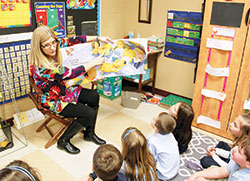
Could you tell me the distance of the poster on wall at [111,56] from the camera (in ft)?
8.77

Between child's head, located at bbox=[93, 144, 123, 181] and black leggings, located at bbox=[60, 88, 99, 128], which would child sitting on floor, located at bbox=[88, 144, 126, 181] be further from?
black leggings, located at bbox=[60, 88, 99, 128]

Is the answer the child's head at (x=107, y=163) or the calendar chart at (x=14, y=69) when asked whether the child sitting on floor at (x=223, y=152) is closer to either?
the child's head at (x=107, y=163)

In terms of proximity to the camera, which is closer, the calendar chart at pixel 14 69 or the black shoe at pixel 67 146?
the black shoe at pixel 67 146

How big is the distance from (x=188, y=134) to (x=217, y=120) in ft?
2.33

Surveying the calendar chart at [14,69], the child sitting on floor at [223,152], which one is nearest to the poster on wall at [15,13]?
the calendar chart at [14,69]

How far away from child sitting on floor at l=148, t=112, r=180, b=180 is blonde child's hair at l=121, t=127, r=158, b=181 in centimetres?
35

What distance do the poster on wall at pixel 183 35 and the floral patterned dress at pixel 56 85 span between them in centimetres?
168

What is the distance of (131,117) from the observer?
323 centimetres

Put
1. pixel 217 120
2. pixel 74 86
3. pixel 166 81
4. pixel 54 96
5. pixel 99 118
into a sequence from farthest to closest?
pixel 166 81
pixel 99 118
pixel 217 120
pixel 74 86
pixel 54 96

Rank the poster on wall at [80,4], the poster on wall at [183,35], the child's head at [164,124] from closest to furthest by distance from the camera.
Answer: the child's head at [164,124] → the poster on wall at [80,4] → the poster on wall at [183,35]

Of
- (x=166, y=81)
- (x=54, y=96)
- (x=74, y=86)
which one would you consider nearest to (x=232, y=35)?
(x=166, y=81)

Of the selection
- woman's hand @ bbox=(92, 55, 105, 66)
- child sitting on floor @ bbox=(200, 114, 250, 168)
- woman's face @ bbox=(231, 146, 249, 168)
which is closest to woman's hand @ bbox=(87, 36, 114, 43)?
woman's hand @ bbox=(92, 55, 105, 66)

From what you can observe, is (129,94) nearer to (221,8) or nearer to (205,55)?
(205,55)

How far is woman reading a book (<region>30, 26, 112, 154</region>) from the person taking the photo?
2264 mm
